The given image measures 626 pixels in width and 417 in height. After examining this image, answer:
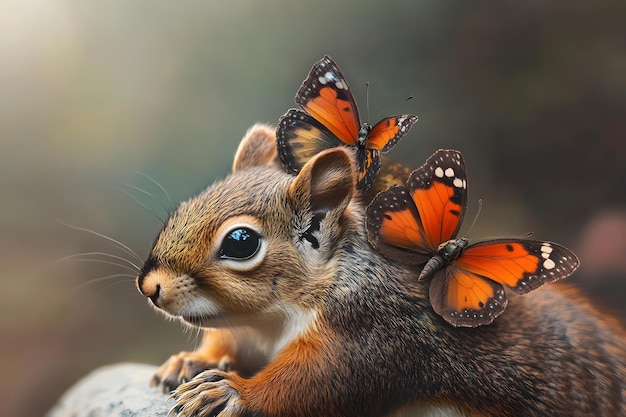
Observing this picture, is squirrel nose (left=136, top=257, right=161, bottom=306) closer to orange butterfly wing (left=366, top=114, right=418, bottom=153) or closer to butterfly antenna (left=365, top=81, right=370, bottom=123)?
orange butterfly wing (left=366, top=114, right=418, bottom=153)

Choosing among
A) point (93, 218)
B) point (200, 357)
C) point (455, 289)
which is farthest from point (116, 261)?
point (455, 289)

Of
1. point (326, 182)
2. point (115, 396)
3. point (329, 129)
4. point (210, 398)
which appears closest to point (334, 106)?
point (329, 129)

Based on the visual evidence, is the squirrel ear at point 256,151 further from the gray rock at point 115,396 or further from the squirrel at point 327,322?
the gray rock at point 115,396

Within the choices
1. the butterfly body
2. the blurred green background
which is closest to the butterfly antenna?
the blurred green background

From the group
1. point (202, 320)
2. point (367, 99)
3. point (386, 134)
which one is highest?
point (367, 99)

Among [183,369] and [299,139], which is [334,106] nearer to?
[299,139]

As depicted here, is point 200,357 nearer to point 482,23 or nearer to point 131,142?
point 131,142
